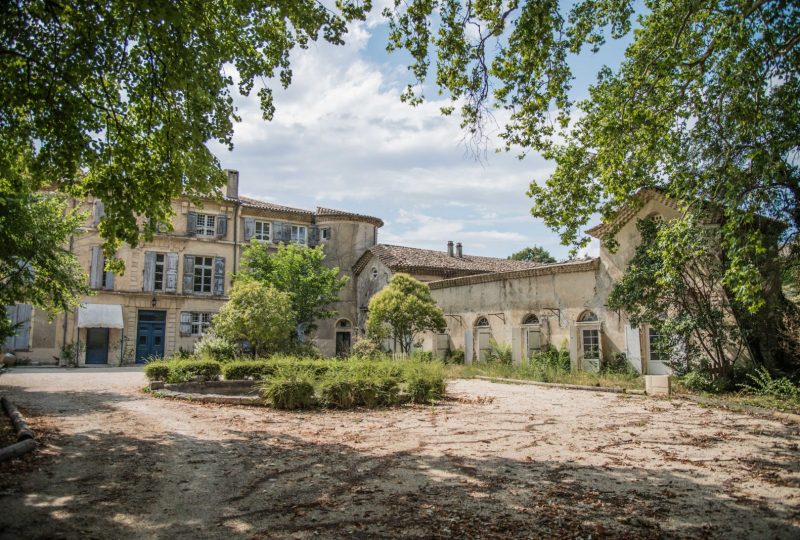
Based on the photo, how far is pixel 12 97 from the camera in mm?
6094

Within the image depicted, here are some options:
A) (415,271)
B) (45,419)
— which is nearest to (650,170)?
(45,419)

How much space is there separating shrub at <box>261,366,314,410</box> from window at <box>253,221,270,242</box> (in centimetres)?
2025

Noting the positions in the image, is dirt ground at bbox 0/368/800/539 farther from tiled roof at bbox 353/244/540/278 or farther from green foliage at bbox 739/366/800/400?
tiled roof at bbox 353/244/540/278

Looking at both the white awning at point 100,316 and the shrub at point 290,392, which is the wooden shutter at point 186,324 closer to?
the white awning at point 100,316

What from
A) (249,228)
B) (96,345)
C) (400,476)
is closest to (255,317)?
(400,476)

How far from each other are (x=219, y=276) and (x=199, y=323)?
2.69 metres

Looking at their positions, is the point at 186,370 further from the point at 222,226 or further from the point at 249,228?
the point at 249,228

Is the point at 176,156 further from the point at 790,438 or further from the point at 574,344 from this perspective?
the point at 574,344

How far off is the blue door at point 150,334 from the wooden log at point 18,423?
707 inches

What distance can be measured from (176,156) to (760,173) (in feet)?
30.4

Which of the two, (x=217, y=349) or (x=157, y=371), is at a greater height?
(x=217, y=349)

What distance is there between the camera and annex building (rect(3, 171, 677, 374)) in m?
18.4

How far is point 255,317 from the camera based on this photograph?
16.2 metres

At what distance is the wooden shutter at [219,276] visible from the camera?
28047 mm
